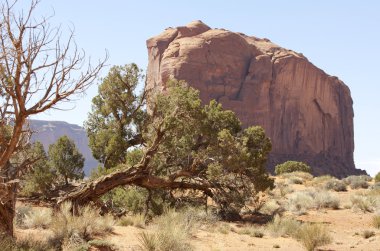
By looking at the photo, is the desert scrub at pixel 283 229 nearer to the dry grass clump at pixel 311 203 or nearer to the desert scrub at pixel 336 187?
the dry grass clump at pixel 311 203

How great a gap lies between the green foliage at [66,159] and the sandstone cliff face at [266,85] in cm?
4552

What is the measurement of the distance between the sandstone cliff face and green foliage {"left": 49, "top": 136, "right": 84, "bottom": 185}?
149 ft

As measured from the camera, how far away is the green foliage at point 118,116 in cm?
2138

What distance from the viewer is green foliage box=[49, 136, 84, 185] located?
25.1m

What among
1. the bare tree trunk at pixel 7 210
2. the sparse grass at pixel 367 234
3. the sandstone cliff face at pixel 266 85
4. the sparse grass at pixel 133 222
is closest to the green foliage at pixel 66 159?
the sparse grass at pixel 133 222

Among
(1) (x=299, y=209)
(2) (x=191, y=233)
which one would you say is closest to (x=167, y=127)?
(2) (x=191, y=233)

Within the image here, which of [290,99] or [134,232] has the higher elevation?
[290,99]

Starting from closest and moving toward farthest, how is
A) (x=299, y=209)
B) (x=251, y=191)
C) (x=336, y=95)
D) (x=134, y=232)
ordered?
1. (x=134, y=232)
2. (x=251, y=191)
3. (x=299, y=209)
4. (x=336, y=95)

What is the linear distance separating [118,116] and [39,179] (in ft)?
18.6

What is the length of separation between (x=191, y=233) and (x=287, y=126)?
66.6 metres

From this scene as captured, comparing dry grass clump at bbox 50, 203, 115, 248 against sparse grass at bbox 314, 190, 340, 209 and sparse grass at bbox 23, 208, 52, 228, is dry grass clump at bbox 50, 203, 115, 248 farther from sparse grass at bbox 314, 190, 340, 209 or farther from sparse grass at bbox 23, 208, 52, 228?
sparse grass at bbox 314, 190, 340, 209

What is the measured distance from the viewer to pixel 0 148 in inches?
363

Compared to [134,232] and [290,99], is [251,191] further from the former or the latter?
[290,99]

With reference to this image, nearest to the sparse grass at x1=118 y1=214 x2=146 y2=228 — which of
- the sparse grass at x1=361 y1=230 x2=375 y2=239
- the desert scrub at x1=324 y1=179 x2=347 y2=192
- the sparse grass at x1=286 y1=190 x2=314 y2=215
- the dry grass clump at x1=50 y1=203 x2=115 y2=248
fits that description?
the dry grass clump at x1=50 y1=203 x2=115 y2=248
